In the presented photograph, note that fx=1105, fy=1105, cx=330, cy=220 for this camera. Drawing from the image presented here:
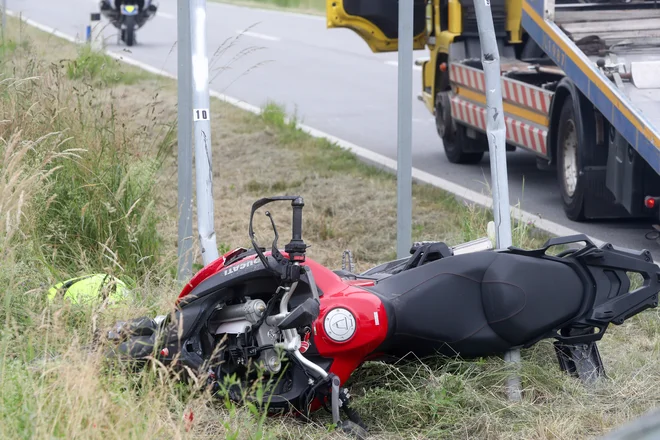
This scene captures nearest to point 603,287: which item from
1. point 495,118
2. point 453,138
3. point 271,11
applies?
point 495,118

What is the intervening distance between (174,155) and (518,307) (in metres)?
6.27

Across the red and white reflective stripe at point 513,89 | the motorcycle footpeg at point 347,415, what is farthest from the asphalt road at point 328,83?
the motorcycle footpeg at point 347,415

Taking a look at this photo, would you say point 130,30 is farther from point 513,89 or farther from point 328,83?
point 513,89

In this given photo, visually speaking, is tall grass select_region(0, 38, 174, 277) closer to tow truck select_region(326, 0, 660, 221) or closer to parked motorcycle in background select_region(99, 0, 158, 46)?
tow truck select_region(326, 0, 660, 221)

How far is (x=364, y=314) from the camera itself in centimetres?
409

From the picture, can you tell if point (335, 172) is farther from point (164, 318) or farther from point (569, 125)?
point (164, 318)

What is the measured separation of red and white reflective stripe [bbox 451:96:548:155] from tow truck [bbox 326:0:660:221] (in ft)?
0.04

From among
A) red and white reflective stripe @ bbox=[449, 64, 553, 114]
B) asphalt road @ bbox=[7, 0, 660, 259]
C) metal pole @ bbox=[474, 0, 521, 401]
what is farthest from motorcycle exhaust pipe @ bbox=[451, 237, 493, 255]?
red and white reflective stripe @ bbox=[449, 64, 553, 114]

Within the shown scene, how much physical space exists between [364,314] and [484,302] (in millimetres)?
511

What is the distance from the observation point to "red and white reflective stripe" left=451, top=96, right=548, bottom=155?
8906 mm

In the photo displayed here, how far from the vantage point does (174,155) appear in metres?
10.1

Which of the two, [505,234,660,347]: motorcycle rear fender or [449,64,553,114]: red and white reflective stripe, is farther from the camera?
[449,64,553,114]: red and white reflective stripe

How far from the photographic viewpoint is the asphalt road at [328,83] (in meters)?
9.05

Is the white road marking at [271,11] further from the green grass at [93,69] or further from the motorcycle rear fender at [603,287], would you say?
the motorcycle rear fender at [603,287]
